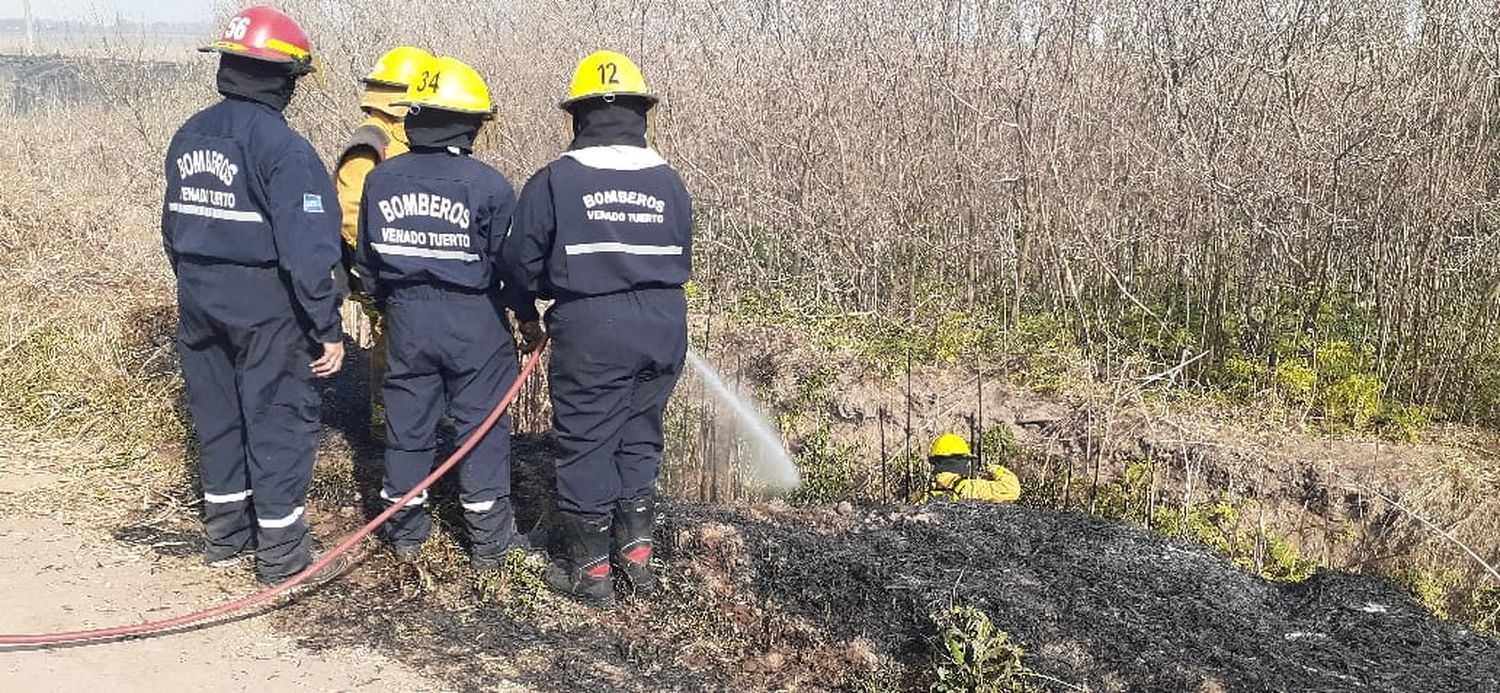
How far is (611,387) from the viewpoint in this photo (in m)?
4.00

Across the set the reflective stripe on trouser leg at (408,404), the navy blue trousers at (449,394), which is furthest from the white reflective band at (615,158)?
the reflective stripe on trouser leg at (408,404)

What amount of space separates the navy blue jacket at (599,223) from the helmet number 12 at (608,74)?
0.24 m

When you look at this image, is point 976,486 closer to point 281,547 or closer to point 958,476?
point 958,476

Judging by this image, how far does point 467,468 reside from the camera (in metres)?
4.34

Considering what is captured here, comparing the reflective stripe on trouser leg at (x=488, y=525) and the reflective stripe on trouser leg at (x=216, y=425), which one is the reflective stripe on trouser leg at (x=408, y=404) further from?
the reflective stripe on trouser leg at (x=216, y=425)

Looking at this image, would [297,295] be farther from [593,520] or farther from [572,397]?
[593,520]

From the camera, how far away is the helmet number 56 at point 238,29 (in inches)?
153

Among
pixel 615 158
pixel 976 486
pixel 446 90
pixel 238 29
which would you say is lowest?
pixel 976 486

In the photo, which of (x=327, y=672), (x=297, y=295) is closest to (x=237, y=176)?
(x=297, y=295)

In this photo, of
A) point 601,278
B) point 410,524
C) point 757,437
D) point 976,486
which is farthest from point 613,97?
point 757,437

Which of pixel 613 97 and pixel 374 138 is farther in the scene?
pixel 374 138

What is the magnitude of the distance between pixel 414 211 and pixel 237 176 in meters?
0.63

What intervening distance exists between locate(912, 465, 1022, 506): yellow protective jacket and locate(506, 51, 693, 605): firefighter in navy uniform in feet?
6.25

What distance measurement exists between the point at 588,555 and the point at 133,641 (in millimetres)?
1624
